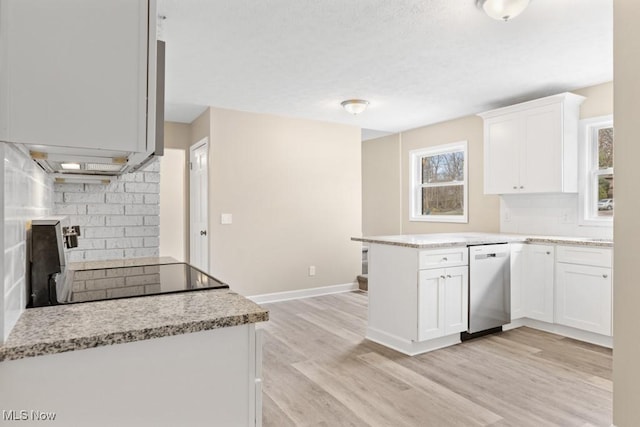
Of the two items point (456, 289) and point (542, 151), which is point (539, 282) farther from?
point (542, 151)

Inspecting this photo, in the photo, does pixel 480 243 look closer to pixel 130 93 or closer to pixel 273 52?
pixel 273 52

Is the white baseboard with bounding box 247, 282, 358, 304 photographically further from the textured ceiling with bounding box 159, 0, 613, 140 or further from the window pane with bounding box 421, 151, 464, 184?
the textured ceiling with bounding box 159, 0, 613, 140

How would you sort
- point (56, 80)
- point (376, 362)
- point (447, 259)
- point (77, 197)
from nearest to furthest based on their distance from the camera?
1. point (56, 80)
2. point (77, 197)
3. point (376, 362)
4. point (447, 259)

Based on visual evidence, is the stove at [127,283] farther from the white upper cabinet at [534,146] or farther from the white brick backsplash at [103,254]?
the white upper cabinet at [534,146]

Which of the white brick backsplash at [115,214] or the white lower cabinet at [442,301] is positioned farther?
the white lower cabinet at [442,301]

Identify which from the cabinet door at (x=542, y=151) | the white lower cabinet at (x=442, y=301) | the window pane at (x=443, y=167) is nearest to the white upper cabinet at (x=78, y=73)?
the white lower cabinet at (x=442, y=301)

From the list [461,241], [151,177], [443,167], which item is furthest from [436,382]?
[443,167]

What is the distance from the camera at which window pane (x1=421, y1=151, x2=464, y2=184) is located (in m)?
5.51

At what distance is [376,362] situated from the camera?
119 inches

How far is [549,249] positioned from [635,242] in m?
2.08

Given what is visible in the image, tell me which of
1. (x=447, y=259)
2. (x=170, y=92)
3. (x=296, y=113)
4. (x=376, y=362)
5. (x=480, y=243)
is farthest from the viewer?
(x=296, y=113)

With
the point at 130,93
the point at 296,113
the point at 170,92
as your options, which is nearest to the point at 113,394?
the point at 130,93

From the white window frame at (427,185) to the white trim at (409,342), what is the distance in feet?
7.58

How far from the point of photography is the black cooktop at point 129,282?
1411mm
